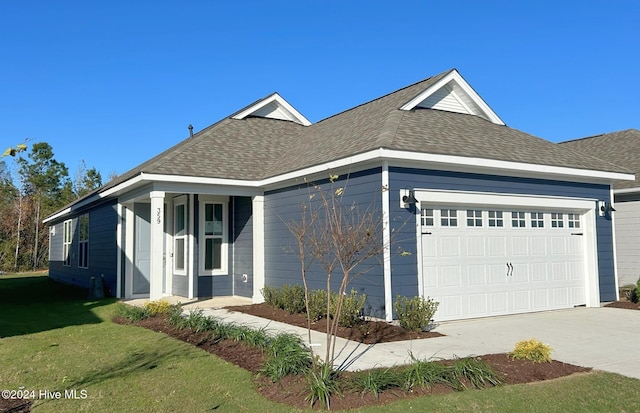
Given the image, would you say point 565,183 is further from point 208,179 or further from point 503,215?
point 208,179

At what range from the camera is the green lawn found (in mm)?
5016

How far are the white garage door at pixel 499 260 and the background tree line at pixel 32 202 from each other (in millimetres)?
33464

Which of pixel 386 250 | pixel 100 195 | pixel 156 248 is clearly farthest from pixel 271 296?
pixel 100 195

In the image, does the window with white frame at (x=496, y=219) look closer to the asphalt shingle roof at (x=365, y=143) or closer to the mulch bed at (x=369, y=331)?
the asphalt shingle roof at (x=365, y=143)

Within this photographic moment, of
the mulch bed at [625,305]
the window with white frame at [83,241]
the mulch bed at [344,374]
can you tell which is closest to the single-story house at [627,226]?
the mulch bed at [625,305]

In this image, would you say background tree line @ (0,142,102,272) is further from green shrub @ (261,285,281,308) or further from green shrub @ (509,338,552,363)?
green shrub @ (509,338,552,363)

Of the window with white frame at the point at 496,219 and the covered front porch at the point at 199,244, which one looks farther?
the covered front porch at the point at 199,244

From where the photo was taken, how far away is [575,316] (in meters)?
10.8

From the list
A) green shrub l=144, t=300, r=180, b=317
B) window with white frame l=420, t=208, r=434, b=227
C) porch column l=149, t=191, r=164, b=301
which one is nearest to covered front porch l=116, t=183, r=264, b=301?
porch column l=149, t=191, r=164, b=301

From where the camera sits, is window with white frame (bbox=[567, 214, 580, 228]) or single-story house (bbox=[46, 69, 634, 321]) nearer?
single-story house (bbox=[46, 69, 634, 321])

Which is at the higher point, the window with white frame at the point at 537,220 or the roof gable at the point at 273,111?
the roof gable at the point at 273,111

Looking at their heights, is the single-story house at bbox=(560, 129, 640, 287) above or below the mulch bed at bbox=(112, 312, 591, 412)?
above

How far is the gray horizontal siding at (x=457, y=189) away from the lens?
9383 mm

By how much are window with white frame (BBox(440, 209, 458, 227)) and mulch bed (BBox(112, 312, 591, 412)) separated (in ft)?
12.3
